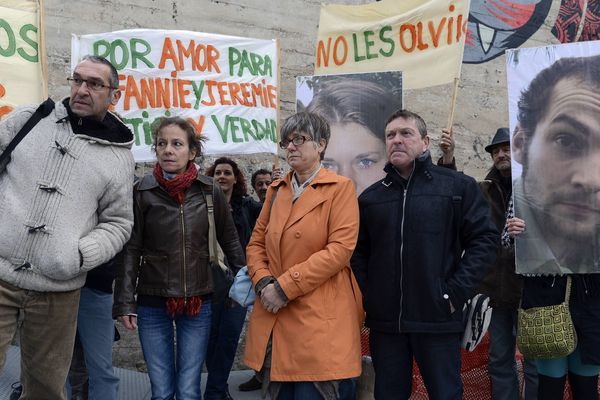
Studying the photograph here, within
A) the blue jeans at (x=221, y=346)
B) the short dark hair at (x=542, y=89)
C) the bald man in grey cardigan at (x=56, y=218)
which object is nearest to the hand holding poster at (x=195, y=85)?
the blue jeans at (x=221, y=346)

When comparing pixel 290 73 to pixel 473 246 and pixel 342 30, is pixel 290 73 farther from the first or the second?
pixel 473 246

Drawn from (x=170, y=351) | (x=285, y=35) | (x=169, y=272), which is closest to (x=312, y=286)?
(x=169, y=272)

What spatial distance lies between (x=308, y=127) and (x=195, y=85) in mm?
2133

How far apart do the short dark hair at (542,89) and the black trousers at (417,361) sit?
3.85ft

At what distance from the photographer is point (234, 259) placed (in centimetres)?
334

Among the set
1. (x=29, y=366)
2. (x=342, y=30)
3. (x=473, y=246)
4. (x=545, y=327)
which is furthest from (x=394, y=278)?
(x=342, y=30)

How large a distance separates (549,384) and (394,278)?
1152 mm

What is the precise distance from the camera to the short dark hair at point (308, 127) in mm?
2836

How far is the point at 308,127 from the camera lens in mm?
2834

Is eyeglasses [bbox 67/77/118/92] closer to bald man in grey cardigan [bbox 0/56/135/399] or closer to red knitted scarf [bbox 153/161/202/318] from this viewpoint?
bald man in grey cardigan [bbox 0/56/135/399]

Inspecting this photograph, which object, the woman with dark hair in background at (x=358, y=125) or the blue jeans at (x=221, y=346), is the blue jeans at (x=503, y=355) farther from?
the blue jeans at (x=221, y=346)

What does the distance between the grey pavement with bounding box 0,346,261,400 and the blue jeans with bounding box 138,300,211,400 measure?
5.24ft

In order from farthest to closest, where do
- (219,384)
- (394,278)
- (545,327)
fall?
(219,384) < (545,327) < (394,278)

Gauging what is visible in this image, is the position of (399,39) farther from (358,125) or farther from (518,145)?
(518,145)
